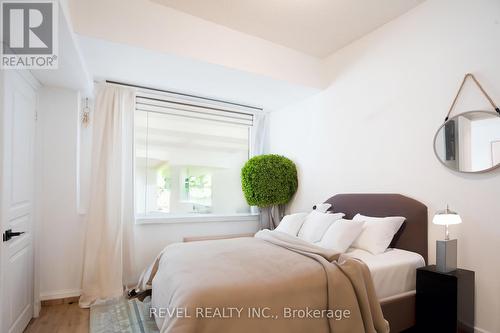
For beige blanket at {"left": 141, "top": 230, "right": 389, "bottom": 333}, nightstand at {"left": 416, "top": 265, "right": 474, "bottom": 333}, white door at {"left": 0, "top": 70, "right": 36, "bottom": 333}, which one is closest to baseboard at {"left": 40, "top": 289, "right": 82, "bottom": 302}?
white door at {"left": 0, "top": 70, "right": 36, "bottom": 333}

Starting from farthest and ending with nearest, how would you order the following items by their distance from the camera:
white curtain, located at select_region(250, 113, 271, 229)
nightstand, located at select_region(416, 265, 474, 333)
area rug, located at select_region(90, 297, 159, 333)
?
1. white curtain, located at select_region(250, 113, 271, 229)
2. area rug, located at select_region(90, 297, 159, 333)
3. nightstand, located at select_region(416, 265, 474, 333)

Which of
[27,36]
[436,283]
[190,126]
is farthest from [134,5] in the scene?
[436,283]

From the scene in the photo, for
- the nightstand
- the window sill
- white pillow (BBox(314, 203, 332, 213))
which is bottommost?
the nightstand

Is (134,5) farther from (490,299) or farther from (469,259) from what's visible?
(490,299)

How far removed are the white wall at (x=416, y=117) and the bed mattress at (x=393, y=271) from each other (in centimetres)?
35

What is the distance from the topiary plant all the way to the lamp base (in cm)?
228

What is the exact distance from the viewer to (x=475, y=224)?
7.22 feet

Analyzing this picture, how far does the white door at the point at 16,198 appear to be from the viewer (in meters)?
1.97

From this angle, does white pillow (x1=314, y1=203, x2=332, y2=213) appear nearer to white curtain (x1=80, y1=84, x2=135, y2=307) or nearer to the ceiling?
the ceiling

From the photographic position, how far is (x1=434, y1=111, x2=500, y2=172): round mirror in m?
2.12

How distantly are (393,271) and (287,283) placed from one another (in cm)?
105

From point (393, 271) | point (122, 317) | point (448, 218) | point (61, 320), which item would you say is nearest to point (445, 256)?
point (448, 218)

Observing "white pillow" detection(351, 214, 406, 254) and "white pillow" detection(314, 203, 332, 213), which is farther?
"white pillow" detection(314, 203, 332, 213)

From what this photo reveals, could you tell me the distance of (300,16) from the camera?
9.48ft
